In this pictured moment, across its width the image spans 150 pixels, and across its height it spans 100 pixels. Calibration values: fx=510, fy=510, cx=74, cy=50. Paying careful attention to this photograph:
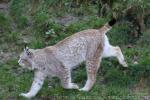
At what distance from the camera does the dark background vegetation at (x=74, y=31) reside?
788 centimetres

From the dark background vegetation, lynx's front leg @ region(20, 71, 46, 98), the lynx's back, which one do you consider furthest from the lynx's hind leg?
lynx's front leg @ region(20, 71, 46, 98)

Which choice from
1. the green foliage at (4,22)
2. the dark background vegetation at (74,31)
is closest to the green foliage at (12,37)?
the dark background vegetation at (74,31)

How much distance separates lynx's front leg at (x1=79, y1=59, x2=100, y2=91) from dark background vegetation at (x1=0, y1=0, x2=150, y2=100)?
103 mm

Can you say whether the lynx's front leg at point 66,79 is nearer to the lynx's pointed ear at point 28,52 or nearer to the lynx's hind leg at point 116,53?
the lynx's pointed ear at point 28,52

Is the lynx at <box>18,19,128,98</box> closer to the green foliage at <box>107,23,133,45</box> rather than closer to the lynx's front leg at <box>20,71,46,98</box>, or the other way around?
the lynx's front leg at <box>20,71,46,98</box>

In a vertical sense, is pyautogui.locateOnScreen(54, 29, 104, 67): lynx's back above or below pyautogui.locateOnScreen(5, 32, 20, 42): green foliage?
below

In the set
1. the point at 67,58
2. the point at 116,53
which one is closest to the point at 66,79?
the point at 67,58

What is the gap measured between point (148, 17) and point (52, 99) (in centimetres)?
275

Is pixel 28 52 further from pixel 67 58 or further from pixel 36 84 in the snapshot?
pixel 67 58

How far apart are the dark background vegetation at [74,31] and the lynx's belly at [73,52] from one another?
0.44 meters

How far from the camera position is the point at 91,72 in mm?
7852

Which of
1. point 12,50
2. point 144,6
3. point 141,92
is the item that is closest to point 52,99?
point 141,92

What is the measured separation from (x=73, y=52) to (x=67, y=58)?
0.46 ft

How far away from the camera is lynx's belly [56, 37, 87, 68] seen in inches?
310
